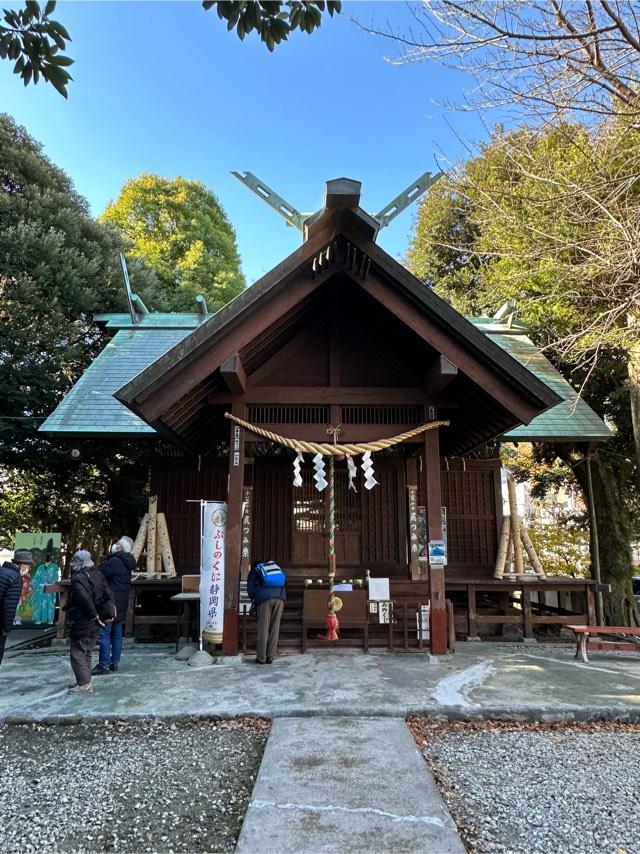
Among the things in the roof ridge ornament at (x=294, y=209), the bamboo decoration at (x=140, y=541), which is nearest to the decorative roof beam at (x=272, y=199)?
the roof ridge ornament at (x=294, y=209)

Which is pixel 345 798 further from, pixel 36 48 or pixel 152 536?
pixel 152 536

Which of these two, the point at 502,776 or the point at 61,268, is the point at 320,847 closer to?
the point at 502,776

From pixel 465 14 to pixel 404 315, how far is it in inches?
124

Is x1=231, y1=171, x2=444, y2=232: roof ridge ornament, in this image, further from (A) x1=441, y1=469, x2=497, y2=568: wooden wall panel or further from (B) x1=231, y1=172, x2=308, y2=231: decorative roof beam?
(A) x1=441, y1=469, x2=497, y2=568: wooden wall panel

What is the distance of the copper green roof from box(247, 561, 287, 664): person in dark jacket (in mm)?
3912

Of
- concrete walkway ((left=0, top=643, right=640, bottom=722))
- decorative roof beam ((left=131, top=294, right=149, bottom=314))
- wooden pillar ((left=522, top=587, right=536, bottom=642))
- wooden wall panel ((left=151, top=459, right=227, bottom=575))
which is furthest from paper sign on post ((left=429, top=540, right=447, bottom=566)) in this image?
decorative roof beam ((left=131, top=294, right=149, bottom=314))

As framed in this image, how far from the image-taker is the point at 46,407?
12820mm

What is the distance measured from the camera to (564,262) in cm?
959

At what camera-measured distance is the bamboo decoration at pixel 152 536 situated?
358 inches

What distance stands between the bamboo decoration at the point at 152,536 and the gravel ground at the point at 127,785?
419 cm

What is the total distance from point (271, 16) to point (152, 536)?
8.13m

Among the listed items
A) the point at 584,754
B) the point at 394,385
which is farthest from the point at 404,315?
the point at 584,754

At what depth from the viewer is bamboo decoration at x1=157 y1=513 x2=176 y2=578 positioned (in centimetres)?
916

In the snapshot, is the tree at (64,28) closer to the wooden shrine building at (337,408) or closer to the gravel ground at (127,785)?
the wooden shrine building at (337,408)
